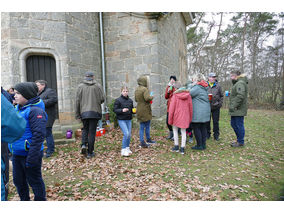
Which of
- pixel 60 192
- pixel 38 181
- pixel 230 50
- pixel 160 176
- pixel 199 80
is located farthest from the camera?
pixel 230 50

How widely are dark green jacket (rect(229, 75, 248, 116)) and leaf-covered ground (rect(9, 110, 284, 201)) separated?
3.28 ft

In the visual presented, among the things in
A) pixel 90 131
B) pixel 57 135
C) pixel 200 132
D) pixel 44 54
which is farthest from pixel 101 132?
pixel 200 132

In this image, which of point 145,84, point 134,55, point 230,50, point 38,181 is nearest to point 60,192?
point 38,181

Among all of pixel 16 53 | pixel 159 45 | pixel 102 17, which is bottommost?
pixel 16 53

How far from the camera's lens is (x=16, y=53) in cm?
543

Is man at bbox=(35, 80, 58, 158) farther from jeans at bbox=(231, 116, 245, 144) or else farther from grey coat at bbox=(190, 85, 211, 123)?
jeans at bbox=(231, 116, 245, 144)

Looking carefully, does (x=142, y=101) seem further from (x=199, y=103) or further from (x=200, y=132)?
(x=200, y=132)

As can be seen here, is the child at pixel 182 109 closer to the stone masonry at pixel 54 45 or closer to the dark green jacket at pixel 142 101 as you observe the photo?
the dark green jacket at pixel 142 101

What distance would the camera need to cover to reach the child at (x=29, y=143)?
216 cm

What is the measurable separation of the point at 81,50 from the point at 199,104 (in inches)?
183

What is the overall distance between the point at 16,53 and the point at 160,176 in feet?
17.7

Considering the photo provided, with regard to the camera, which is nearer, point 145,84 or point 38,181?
point 38,181

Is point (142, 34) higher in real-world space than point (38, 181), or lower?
higher

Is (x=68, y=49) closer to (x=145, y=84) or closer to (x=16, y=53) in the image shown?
(x=16, y=53)
